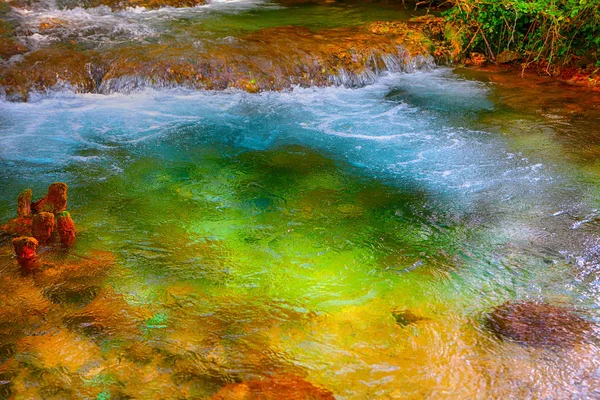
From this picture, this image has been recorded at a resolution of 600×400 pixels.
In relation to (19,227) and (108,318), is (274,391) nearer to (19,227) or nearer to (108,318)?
(108,318)

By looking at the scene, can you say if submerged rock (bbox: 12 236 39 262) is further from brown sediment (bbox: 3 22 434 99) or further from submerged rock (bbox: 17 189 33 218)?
brown sediment (bbox: 3 22 434 99)

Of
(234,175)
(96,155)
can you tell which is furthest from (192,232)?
(96,155)

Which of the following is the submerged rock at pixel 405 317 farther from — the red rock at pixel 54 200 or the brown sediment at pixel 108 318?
the red rock at pixel 54 200

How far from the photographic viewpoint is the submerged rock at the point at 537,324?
3510 millimetres

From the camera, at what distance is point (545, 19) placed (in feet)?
29.7

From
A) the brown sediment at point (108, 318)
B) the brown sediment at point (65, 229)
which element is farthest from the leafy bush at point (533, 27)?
the brown sediment at point (108, 318)

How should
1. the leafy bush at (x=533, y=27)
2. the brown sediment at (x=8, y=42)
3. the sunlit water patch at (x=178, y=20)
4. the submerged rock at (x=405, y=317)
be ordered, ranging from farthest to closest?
the sunlit water patch at (x=178, y=20), the leafy bush at (x=533, y=27), the brown sediment at (x=8, y=42), the submerged rock at (x=405, y=317)

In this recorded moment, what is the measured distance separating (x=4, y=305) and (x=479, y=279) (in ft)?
11.7

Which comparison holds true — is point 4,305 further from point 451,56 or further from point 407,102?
point 451,56

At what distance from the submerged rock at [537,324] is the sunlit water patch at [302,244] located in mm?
90

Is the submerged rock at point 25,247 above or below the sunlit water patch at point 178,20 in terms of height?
below

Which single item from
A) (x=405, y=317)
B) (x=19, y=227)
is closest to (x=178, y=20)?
(x=19, y=227)

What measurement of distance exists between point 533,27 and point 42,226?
882cm

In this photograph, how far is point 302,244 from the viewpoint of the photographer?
4.58 m
